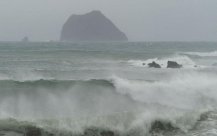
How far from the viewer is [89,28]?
168 meters

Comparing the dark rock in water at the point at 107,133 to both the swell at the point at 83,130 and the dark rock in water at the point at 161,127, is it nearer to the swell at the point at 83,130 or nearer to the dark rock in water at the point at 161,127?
the swell at the point at 83,130

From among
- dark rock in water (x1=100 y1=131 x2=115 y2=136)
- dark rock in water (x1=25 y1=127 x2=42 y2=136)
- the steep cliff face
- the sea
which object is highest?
the steep cliff face

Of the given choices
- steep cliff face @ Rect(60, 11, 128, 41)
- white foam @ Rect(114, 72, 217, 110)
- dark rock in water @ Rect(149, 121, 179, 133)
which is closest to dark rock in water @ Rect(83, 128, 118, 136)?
dark rock in water @ Rect(149, 121, 179, 133)

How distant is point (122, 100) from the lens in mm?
12734

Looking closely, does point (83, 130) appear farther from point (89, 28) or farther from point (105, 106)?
point (89, 28)

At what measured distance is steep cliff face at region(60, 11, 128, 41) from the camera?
166375mm

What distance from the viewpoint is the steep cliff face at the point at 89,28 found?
166m

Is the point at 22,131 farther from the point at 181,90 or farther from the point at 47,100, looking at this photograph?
the point at 181,90

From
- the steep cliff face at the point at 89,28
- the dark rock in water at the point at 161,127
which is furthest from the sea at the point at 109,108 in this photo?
the steep cliff face at the point at 89,28

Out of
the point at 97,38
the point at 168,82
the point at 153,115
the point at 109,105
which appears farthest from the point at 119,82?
the point at 97,38

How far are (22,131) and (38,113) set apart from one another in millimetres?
1772

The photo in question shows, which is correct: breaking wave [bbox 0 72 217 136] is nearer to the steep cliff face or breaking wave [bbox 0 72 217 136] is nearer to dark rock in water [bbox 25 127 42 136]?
dark rock in water [bbox 25 127 42 136]

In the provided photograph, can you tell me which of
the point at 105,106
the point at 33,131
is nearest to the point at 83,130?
the point at 33,131

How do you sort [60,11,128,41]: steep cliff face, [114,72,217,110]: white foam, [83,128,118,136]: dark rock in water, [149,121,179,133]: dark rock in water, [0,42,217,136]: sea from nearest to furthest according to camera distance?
[83,128,118,136]: dark rock in water, [0,42,217,136]: sea, [149,121,179,133]: dark rock in water, [114,72,217,110]: white foam, [60,11,128,41]: steep cliff face
